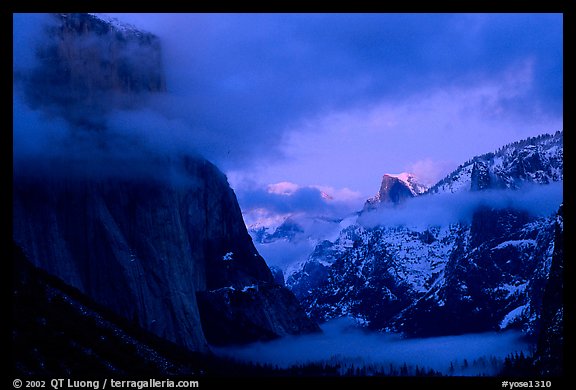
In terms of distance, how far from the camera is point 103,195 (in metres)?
158

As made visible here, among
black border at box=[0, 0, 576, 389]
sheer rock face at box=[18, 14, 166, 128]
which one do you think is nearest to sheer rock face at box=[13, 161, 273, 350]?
sheer rock face at box=[18, 14, 166, 128]

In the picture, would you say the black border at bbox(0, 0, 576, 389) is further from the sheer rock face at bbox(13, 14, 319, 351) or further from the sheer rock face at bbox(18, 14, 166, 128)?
the sheer rock face at bbox(18, 14, 166, 128)

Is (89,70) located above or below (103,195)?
above

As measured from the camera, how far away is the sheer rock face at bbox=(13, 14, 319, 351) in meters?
137

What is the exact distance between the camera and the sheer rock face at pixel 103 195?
137 m

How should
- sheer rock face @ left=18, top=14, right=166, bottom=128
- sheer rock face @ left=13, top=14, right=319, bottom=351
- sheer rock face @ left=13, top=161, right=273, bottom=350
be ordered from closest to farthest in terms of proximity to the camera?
sheer rock face @ left=13, top=161, right=273, bottom=350, sheer rock face @ left=13, top=14, right=319, bottom=351, sheer rock face @ left=18, top=14, right=166, bottom=128

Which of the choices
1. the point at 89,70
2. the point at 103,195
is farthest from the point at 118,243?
the point at 89,70

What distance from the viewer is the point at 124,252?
507 feet
